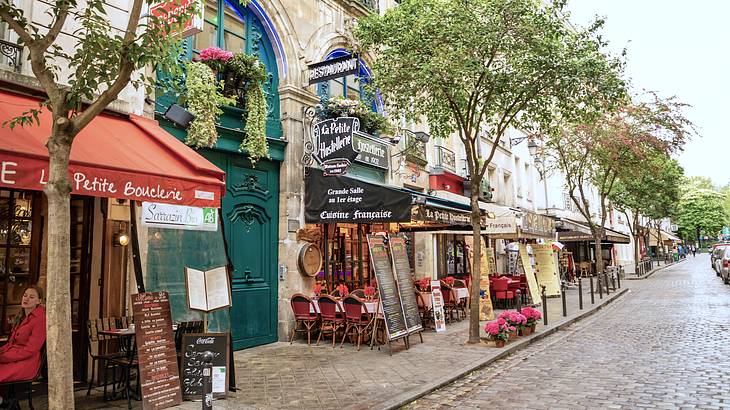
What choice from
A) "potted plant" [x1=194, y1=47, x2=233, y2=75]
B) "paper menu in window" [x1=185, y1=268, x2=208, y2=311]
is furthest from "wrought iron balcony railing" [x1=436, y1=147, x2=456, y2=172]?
"paper menu in window" [x1=185, y1=268, x2=208, y2=311]

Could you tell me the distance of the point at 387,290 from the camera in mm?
8977

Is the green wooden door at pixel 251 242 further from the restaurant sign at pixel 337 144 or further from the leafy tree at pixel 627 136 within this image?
the leafy tree at pixel 627 136

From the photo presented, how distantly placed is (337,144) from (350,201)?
124 centimetres

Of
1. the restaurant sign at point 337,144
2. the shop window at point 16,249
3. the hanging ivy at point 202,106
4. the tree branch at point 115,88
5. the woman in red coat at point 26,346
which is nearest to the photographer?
the tree branch at point 115,88

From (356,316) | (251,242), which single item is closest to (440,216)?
(356,316)

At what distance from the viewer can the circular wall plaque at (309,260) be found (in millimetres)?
10234

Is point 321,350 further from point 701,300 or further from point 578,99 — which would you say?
point 701,300

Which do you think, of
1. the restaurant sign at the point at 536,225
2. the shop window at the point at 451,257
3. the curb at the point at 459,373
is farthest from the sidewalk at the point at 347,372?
the shop window at the point at 451,257

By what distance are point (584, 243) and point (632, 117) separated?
17.4 meters

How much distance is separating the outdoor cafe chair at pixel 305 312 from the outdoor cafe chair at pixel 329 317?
0.15m

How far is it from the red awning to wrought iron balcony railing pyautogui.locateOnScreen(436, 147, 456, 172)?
39.1 ft

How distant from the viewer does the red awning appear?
4359 mm

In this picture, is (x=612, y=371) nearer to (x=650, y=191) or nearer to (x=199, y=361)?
(x=199, y=361)

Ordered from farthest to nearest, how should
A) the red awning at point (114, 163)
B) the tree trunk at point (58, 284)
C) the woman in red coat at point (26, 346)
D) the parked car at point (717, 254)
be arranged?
the parked car at point (717, 254) → the woman in red coat at point (26, 346) → the red awning at point (114, 163) → the tree trunk at point (58, 284)
